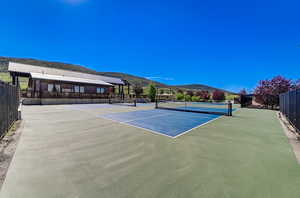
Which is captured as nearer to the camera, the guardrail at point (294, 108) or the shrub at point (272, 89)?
the guardrail at point (294, 108)

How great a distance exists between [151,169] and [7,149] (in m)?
3.73

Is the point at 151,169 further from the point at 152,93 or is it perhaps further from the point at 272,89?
the point at 152,93

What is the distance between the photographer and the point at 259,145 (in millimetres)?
3795

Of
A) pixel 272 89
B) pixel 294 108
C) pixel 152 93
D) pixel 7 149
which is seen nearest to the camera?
pixel 7 149

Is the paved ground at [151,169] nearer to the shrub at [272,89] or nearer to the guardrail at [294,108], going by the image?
the guardrail at [294,108]

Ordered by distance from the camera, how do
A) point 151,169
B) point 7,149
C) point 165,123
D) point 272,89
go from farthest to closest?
point 272,89, point 165,123, point 7,149, point 151,169

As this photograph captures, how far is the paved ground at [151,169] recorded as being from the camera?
1867mm

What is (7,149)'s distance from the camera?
322 cm

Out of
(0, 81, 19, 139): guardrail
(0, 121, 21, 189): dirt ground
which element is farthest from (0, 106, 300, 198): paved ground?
(0, 81, 19, 139): guardrail

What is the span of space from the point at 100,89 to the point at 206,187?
25837 millimetres

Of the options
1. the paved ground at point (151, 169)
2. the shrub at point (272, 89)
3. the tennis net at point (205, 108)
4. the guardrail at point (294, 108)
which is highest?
the shrub at point (272, 89)

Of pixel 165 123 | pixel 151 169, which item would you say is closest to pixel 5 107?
pixel 151 169

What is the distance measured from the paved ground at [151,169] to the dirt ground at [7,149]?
0.10 metres

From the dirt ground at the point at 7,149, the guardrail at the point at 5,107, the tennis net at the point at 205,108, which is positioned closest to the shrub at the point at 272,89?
the tennis net at the point at 205,108
